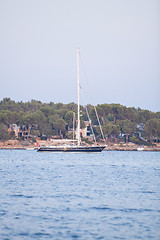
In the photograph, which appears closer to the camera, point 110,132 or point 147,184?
point 147,184

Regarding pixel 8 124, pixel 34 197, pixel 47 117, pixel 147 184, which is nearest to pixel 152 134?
pixel 47 117

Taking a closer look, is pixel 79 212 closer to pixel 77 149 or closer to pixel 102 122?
pixel 77 149

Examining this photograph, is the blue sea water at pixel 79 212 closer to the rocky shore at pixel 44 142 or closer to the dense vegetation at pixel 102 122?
Result: the dense vegetation at pixel 102 122

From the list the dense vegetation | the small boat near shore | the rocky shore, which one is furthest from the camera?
the rocky shore

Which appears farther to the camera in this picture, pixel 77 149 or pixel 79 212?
pixel 77 149

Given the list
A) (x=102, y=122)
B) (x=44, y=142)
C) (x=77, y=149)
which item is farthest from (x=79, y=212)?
(x=102, y=122)

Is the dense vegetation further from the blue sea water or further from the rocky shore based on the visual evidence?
the blue sea water

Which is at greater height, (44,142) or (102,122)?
(102,122)

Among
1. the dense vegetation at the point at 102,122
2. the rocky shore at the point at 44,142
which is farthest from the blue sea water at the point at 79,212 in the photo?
the rocky shore at the point at 44,142

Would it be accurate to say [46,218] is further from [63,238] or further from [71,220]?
[63,238]

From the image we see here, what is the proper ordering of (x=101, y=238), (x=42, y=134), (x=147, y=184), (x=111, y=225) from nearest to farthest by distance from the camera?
(x=101, y=238) < (x=111, y=225) < (x=147, y=184) < (x=42, y=134)

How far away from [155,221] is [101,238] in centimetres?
368

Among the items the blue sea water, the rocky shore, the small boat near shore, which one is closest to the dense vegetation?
the rocky shore

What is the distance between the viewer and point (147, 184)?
3325 cm
